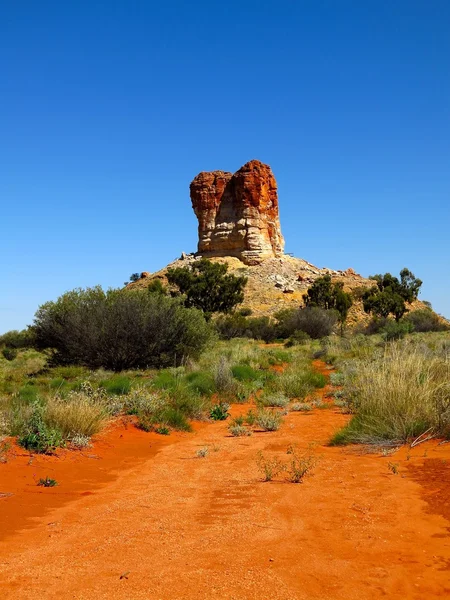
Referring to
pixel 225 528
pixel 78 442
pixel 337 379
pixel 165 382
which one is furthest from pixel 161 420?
pixel 337 379

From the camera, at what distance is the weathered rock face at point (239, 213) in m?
74.6

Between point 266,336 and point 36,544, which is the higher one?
point 266,336

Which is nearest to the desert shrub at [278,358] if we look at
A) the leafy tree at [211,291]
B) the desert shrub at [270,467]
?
the desert shrub at [270,467]

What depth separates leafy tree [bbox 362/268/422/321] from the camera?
48378 mm

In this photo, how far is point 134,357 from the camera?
60.0 ft

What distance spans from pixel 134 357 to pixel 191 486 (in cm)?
1197

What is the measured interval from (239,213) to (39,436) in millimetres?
70092

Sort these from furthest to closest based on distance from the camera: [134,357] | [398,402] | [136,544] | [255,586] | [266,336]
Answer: [266,336], [134,357], [398,402], [136,544], [255,586]

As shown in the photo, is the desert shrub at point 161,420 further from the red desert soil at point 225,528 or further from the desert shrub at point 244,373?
the desert shrub at point 244,373

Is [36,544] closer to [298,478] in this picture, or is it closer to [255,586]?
[255,586]

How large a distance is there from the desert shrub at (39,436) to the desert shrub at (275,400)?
602 centimetres

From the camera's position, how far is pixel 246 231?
245 feet

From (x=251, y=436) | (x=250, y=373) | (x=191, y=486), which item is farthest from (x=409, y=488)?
(x=250, y=373)

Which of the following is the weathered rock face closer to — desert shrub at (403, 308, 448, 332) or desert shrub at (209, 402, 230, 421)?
desert shrub at (403, 308, 448, 332)
